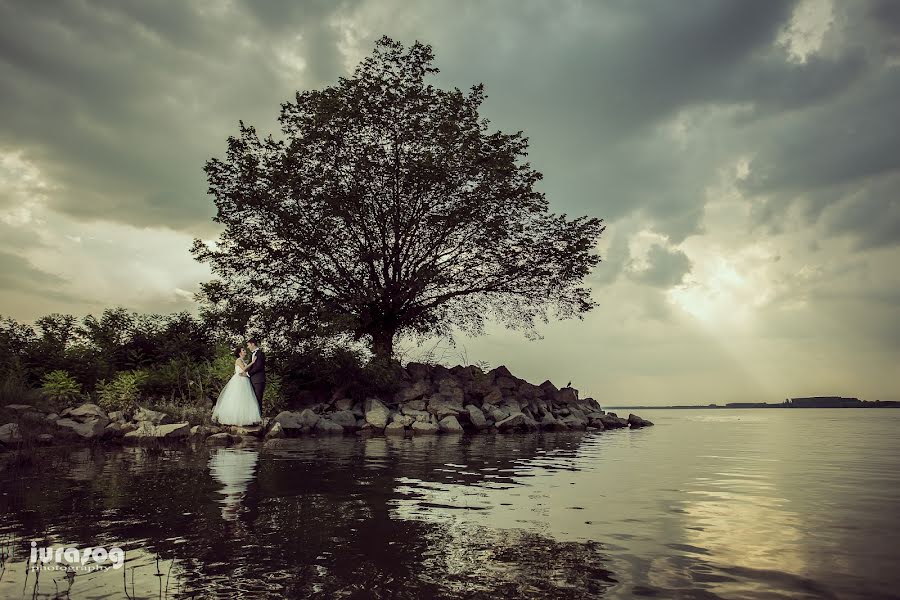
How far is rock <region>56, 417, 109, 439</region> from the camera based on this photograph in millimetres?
18656

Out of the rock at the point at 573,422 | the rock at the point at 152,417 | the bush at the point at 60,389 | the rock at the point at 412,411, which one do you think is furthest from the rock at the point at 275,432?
the rock at the point at 573,422

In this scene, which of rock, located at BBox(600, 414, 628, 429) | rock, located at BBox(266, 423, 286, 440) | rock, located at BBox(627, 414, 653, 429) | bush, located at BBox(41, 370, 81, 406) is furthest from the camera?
rock, located at BBox(627, 414, 653, 429)

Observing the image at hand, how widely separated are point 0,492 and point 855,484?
15.9 metres

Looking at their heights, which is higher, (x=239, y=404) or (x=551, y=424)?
(x=239, y=404)

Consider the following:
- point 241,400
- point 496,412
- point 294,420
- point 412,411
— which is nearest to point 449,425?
point 412,411

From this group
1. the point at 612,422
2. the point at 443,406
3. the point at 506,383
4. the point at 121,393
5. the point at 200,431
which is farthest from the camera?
the point at 612,422

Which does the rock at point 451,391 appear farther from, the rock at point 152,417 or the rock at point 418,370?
the rock at point 152,417

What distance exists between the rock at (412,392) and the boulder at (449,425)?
2985 millimetres

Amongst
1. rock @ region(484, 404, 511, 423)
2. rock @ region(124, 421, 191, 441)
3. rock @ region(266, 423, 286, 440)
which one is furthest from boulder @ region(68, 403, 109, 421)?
rock @ region(484, 404, 511, 423)

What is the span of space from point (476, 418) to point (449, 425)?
2.13 metres

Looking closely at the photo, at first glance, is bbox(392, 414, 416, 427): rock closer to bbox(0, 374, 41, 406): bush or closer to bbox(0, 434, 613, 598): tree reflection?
bbox(0, 434, 613, 598): tree reflection

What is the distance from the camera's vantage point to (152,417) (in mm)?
21047

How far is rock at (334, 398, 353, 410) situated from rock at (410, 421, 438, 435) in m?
3.66

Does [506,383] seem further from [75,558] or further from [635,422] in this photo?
[75,558]
